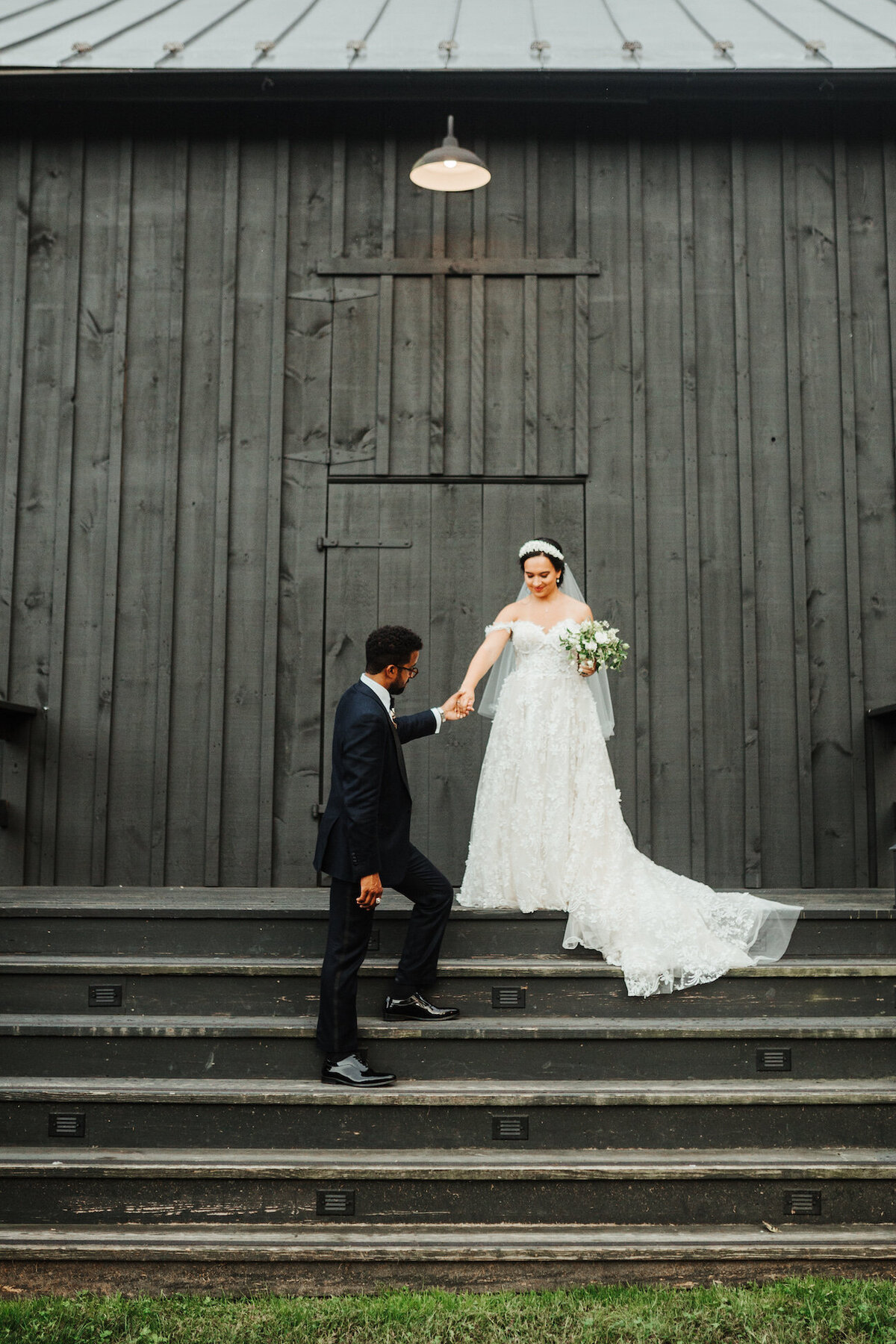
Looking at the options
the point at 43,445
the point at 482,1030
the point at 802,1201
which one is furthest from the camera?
the point at 43,445

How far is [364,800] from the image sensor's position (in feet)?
14.5

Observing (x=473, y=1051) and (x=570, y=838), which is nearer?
(x=473, y=1051)

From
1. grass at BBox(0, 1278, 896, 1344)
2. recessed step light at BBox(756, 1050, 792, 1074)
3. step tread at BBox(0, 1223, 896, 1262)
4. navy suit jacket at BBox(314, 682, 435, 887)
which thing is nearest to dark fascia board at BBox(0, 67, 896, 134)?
navy suit jacket at BBox(314, 682, 435, 887)

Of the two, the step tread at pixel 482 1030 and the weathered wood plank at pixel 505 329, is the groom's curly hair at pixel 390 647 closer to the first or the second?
the step tread at pixel 482 1030

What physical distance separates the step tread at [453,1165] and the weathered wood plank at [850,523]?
9.55 feet

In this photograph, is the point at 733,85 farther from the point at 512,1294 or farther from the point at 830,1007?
the point at 512,1294

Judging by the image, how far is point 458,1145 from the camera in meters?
4.35

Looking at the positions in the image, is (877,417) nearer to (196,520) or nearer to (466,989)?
(196,520)

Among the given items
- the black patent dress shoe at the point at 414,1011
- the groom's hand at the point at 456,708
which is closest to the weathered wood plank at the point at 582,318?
the groom's hand at the point at 456,708

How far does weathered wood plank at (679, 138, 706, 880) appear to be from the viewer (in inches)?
271

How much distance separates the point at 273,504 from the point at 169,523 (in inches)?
26.1

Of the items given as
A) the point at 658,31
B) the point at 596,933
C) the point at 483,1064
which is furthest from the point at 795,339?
the point at 483,1064

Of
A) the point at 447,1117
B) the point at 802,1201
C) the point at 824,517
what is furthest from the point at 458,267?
the point at 802,1201

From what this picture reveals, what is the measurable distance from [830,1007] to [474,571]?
11.2 feet
